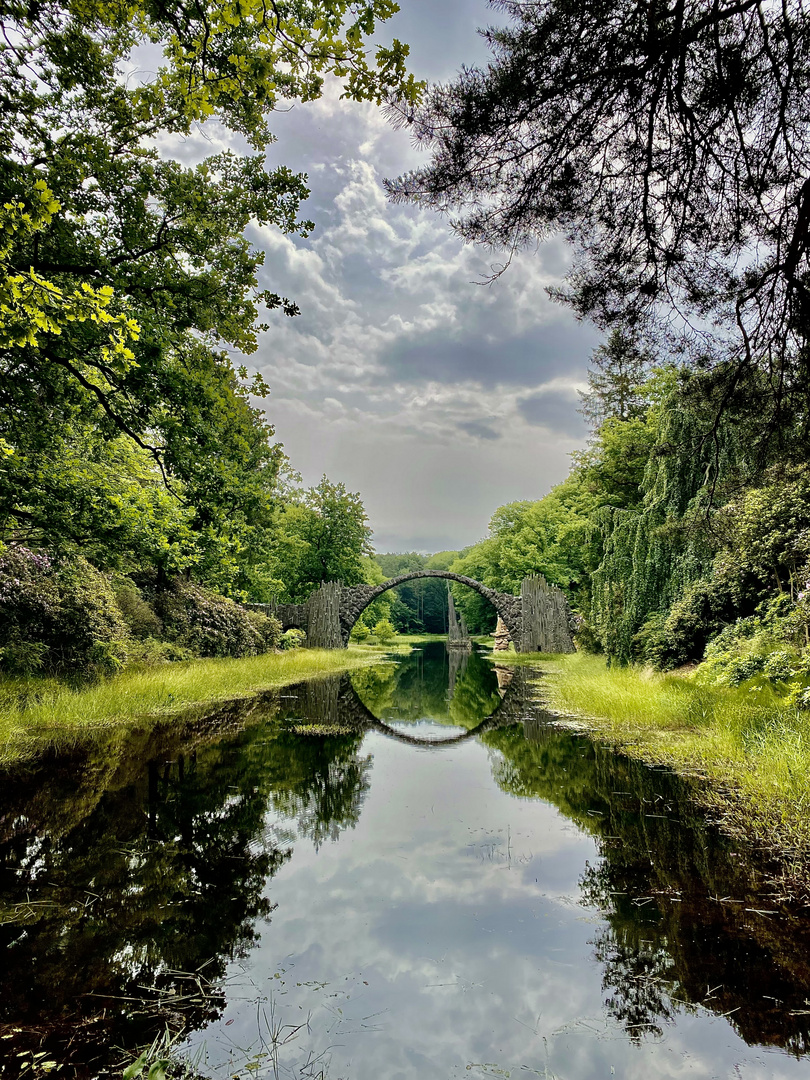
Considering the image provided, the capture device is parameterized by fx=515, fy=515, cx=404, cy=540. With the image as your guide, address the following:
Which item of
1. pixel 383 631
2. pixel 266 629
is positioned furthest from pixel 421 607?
pixel 266 629

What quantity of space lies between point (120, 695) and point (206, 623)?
618 centimetres

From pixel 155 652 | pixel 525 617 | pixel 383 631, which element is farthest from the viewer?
pixel 383 631

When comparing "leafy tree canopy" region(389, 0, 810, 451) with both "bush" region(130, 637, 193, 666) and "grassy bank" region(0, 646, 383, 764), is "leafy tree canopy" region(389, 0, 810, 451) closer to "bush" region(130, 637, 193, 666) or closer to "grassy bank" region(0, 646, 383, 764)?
"grassy bank" region(0, 646, 383, 764)

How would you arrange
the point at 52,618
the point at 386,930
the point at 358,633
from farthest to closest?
the point at 358,633 → the point at 52,618 → the point at 386,930

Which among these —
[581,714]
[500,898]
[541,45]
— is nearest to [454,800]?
[500,898]

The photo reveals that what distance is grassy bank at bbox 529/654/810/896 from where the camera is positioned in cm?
414

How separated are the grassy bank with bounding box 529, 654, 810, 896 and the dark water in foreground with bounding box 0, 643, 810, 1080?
330 millimetres

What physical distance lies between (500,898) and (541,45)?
542 cm

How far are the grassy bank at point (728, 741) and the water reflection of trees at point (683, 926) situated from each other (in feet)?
0.95

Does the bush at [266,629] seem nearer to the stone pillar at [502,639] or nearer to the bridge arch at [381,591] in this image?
the bridge arch at [381,591]

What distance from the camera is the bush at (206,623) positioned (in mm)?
13984

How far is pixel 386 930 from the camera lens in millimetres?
3250

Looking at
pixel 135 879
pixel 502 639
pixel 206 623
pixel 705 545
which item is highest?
pixel 705 545

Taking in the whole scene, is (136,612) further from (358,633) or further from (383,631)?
(383,631)
